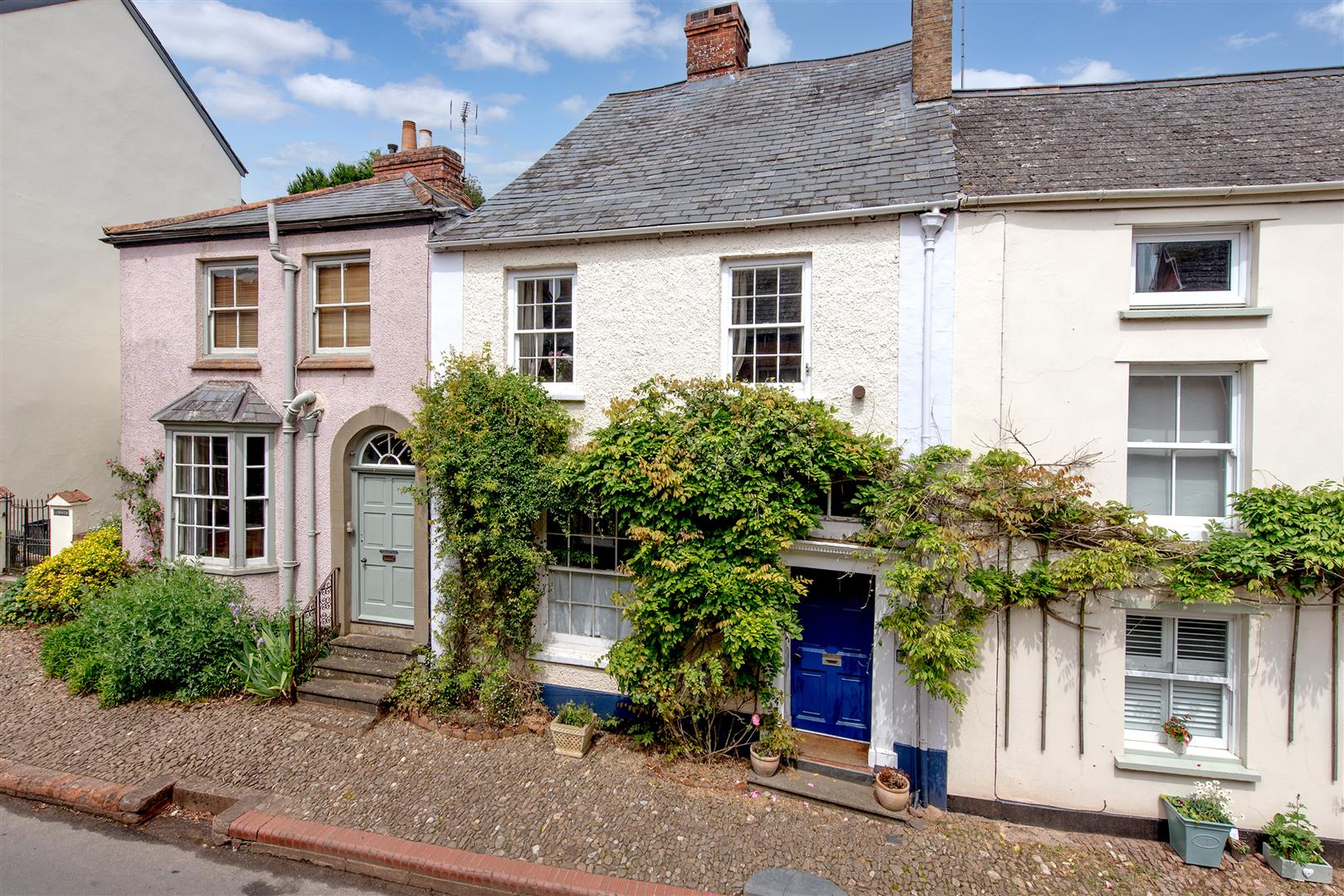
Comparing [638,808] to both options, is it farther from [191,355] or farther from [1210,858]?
[191,355]

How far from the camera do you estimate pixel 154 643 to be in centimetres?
813

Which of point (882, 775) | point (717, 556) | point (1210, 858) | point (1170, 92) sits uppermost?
point (1170, 92)

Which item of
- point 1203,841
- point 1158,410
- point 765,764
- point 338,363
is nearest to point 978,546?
point 1158,410

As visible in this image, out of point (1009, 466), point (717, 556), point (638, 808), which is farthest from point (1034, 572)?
point (638, 808)

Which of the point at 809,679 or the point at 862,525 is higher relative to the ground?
the point at 862,525

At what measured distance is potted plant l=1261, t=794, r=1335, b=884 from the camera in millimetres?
5863

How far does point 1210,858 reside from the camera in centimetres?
600

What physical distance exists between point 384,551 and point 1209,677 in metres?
10.3

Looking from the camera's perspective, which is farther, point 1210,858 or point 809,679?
point 809,679

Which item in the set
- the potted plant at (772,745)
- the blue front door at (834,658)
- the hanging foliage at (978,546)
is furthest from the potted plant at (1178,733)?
the potted plant at (772,745)

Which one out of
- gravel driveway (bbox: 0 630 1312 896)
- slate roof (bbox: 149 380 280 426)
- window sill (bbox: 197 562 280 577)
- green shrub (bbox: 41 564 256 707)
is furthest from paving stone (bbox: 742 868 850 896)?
slate roof (bbox: 149 380 280 426)

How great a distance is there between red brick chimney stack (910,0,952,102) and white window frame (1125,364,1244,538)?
184 inches

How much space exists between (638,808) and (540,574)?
3.16 metres

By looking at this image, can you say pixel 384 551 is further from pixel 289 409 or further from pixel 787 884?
pixel 787 884
